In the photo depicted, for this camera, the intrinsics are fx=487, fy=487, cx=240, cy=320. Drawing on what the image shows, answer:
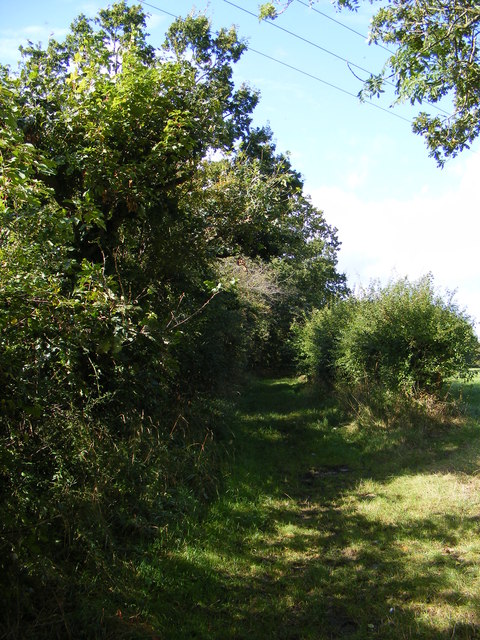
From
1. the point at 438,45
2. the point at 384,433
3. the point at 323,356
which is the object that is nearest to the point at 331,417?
the point at 384,433

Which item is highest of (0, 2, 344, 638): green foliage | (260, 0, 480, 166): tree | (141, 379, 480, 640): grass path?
(260, 0, 480, 166): tree

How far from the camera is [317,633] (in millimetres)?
4184

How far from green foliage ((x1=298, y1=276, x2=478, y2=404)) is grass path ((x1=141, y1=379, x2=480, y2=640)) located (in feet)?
6.70

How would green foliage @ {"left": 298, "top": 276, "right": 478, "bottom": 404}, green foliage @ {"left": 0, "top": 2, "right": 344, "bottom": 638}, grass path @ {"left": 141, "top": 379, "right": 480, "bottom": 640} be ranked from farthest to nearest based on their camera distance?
green foliage @ {"left": 298, "top": 276, "right": 478, "bottom": 404}
grass path @ {"left": 141, "top": 379, "right": 480, "bottom": 640}
green foliage @ {"left": 0, "top": 2, "right": 344, "bottom": 638}

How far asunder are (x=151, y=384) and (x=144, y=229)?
11.4 ft

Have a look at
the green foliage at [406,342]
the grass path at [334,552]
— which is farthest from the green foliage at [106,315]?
the green foliage at [406,342]

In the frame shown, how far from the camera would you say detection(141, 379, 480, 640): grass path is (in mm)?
4285

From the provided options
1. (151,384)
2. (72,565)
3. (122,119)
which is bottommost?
(72,565)

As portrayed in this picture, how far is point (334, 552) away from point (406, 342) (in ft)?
25.3

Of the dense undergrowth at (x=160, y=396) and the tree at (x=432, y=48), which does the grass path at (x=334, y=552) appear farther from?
the tree at (x=432, y=48)

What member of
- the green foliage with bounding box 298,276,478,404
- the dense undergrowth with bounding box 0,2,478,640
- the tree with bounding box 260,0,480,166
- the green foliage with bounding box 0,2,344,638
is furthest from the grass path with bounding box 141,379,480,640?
the tree with bounding box 260,0,480,166

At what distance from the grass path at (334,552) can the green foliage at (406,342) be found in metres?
2.04

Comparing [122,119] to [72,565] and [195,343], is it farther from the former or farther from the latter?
[72,565]

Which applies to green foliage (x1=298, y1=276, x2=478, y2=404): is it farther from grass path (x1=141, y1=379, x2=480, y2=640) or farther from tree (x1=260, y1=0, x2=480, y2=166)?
tree (x1=260, y1=0, x2=480, y2=166)
